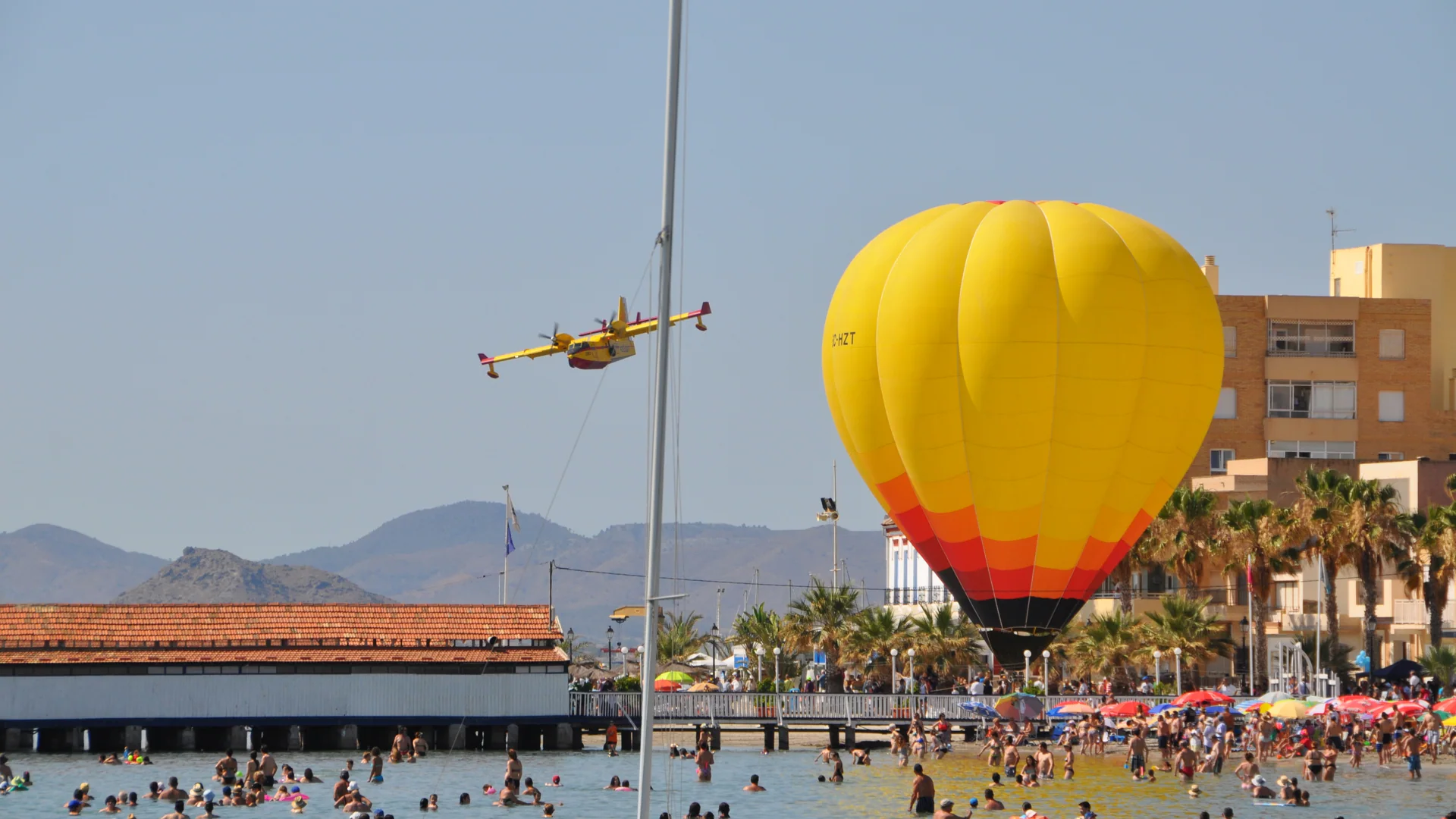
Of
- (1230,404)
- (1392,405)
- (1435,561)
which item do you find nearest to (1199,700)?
(1435,561)

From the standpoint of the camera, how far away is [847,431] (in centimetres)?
5791

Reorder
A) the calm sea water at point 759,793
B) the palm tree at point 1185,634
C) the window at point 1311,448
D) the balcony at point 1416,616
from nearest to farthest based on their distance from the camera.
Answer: the calm sea water at point 759,793
the palm tree at point 1185,634
the balcony at point 1416,616
the window at point 1311,448

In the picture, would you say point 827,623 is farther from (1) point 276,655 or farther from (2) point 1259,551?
(1) point 276,655

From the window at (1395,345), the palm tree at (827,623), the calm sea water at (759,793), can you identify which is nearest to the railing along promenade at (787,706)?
the calm sea water at (759,793)

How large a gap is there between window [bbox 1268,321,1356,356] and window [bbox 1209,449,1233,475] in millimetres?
5033

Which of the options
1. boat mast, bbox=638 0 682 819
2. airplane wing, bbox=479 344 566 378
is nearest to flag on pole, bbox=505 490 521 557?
airplane wing, bbox=479 344 566 378

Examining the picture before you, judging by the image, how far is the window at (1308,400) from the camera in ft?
309

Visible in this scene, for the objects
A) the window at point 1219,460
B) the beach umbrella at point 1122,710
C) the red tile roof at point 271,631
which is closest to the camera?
the beach umbrella at point 1122,710

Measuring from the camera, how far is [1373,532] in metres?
70.0

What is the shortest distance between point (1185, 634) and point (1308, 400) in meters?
26.7

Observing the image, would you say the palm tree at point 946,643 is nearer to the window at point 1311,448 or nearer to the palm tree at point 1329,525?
the palm tree at point 1329,525

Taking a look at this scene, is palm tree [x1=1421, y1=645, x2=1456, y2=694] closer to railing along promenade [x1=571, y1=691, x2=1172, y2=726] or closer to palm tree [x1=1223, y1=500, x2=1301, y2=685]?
palm tree [x1=1223, y1=500, x2=1301, y2=685]

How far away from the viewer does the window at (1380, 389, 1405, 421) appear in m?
94.4

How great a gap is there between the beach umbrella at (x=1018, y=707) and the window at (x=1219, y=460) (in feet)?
109
